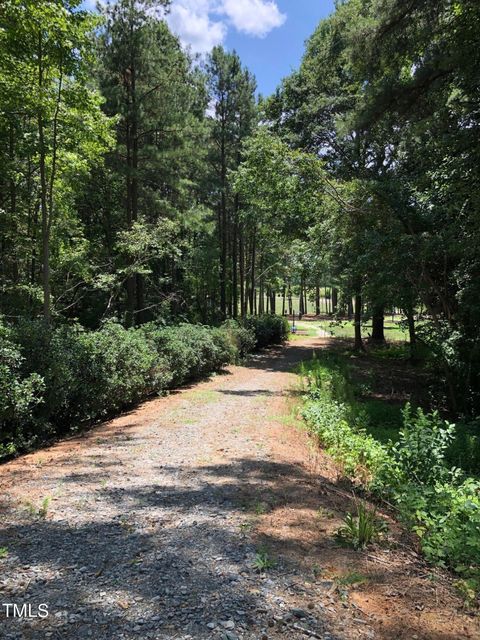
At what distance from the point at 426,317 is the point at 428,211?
4866mm

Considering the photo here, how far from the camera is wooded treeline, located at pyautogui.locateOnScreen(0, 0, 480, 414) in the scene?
737 cm

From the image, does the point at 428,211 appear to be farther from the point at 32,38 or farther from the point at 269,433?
the point at 32,38

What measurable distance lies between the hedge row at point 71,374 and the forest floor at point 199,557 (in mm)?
563

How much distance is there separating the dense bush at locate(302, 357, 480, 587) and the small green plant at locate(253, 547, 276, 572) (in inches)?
44.1

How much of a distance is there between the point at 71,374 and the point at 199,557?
390cm

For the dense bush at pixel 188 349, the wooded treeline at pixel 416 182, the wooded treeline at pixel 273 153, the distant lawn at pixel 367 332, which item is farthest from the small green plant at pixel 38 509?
the distant lawn at pixel 367 332

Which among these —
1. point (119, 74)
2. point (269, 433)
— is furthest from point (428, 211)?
point (119, 74)

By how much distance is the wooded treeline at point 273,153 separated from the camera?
7367 mm

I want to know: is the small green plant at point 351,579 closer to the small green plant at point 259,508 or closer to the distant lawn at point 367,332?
the small green plant at point 259,508

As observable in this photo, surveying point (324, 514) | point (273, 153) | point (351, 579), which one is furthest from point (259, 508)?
point (273, 153)

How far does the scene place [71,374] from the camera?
6.06m

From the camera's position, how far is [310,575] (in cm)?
273

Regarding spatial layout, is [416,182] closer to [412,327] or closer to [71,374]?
[412,327]

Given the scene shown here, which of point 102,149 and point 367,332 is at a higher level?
point 102,149
